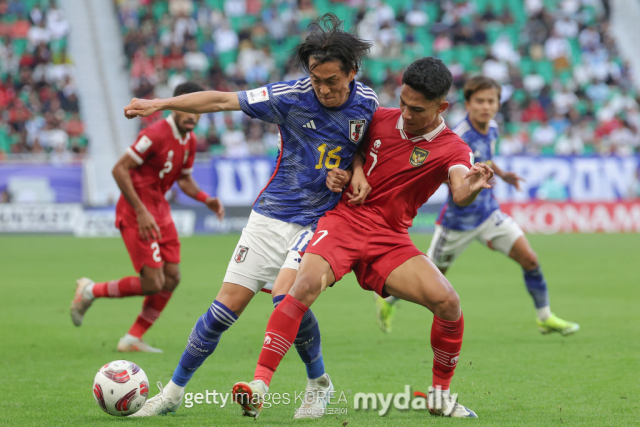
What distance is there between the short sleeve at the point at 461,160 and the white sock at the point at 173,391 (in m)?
2.29

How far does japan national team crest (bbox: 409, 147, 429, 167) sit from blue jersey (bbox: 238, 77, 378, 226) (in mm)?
387

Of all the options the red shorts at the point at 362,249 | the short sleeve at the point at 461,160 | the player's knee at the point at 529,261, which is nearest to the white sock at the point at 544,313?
the player's knee at the point at 529,261

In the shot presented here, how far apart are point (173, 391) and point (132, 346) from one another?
273 cm

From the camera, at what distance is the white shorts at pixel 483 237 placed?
8.66m

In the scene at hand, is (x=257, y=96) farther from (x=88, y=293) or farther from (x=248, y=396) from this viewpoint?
(x=88, y=293)

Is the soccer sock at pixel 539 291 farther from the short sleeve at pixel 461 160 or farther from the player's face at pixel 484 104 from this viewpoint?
the short sleeve at pixel 461 160

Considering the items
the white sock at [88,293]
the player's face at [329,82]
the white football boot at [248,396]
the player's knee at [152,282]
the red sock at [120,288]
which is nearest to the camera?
the white football boot at [248,396]

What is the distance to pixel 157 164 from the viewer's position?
8.03 m

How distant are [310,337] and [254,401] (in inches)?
44.4

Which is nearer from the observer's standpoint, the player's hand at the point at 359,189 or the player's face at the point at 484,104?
the player's hand at the point at 359,189

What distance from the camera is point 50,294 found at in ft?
39.8

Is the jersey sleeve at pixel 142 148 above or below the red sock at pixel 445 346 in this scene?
above

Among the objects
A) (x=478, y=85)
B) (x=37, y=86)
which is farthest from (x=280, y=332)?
(x=37, y=86)

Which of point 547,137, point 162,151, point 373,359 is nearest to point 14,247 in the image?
point 162,151
